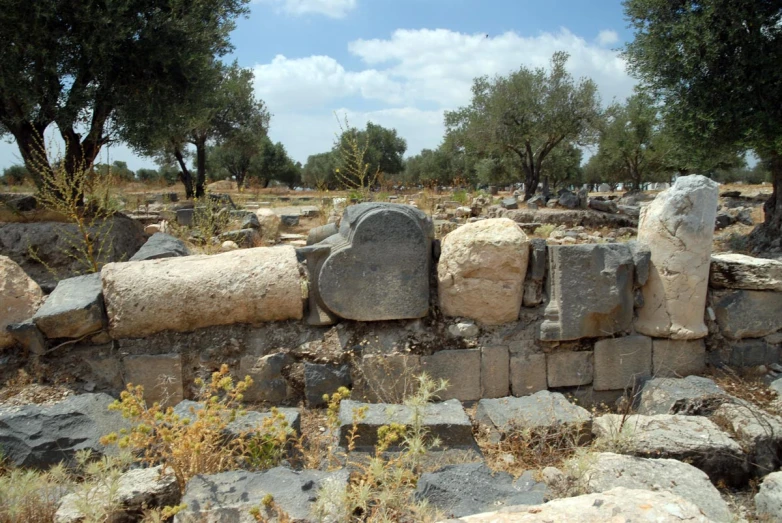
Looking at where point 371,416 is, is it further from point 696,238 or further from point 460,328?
point 696,238

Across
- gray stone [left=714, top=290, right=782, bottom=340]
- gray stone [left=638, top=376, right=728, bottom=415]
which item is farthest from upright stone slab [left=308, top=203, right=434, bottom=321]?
gray stone [left=714, top=290, right=782, bottom=340]

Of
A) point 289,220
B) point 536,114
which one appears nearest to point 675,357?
point 289,220

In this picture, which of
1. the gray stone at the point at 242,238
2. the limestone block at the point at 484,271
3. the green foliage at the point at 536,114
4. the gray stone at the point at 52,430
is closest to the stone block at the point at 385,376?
the limestone block at the point at 484,271

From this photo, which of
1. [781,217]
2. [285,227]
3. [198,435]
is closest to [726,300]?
[198,435]

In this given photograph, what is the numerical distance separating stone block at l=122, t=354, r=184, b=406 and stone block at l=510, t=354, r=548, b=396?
86.7 inches

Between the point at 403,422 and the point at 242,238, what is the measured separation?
5546 mm

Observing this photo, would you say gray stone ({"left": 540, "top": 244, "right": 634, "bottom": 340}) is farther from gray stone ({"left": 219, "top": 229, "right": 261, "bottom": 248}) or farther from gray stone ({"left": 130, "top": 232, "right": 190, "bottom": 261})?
gray stone ({"left": 219, "top": 229, "right": 261, "bottom": 248})

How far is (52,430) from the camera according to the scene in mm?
2867

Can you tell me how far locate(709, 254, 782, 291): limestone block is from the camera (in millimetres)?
3756

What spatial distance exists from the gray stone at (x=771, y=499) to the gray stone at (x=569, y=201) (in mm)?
13981

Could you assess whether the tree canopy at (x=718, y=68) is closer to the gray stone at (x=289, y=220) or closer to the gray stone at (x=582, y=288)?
the gray stone at (x=582, y=288)

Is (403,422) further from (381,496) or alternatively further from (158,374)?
(158,374)

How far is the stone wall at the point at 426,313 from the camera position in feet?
11.1

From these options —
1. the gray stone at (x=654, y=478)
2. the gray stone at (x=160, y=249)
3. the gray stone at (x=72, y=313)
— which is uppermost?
the gray stone at (x=160, y=249)
